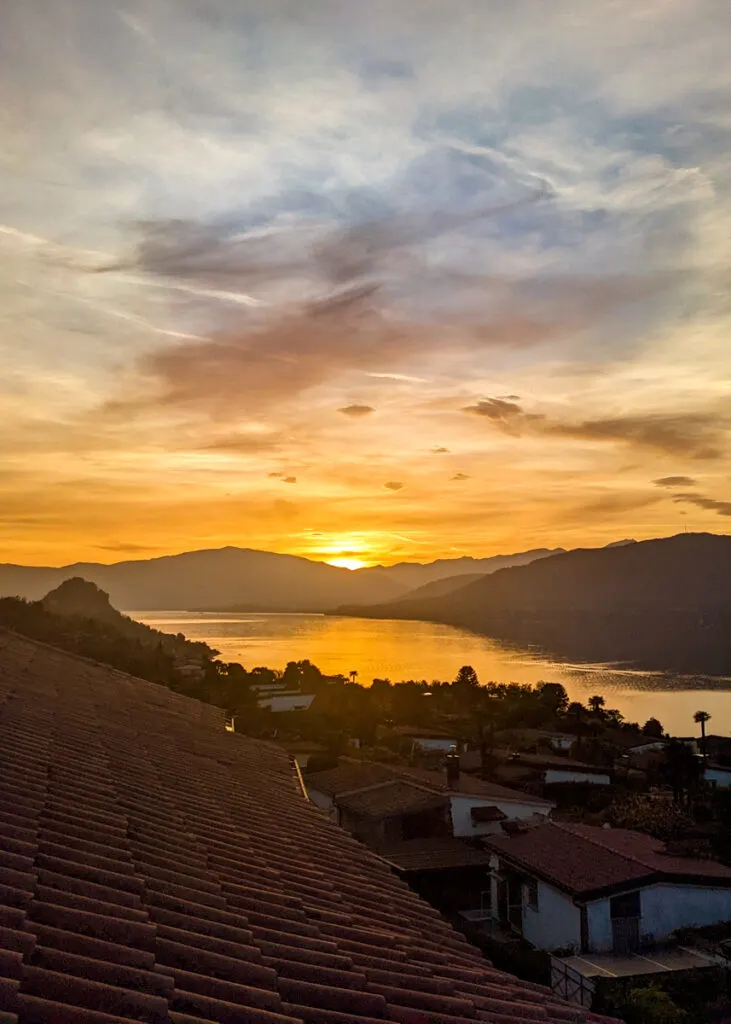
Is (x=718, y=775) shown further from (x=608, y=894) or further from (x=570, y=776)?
(x=608, y=894)

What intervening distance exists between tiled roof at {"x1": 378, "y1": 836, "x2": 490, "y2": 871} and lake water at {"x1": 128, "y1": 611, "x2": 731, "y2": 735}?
1845 inches

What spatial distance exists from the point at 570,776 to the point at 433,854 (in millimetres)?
16811

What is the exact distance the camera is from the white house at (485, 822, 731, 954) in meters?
17.0

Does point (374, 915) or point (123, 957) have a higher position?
point (123, 957)

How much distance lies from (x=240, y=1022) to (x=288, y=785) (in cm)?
775

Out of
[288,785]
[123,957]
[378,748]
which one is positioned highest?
[123,957]

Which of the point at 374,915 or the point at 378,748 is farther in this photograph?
the point at 378,748

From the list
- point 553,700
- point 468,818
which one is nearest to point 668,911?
point 468,818

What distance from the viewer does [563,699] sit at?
6550 cm

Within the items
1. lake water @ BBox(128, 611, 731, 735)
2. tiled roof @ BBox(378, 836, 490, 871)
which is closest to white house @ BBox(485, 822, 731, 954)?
tiled roof @ BBox(378, 836, 490, 871)

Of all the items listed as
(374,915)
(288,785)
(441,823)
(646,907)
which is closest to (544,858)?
(646,907)

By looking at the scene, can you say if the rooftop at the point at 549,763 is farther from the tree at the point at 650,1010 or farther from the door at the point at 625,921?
the tree at the point at 650,1010

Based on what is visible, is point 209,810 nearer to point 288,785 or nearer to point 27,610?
point 288,785

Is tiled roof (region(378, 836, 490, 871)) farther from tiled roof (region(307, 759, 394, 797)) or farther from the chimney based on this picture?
tiled roof (region(307, 759, 394, 797))
